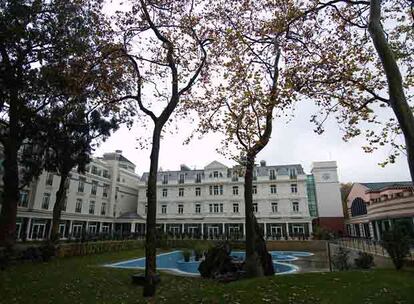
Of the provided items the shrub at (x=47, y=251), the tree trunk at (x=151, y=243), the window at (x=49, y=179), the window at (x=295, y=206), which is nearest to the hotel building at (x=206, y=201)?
the window at (x=295, y=206)

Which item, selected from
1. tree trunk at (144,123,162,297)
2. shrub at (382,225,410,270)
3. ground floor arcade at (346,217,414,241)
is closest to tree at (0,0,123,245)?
tree trunk at (144,123,162,297)

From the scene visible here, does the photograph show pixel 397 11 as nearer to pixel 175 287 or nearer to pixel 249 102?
pixel 249 102

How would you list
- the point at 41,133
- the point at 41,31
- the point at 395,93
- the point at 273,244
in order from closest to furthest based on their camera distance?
1. the point at 395,93
2. the point at 41,31
3. the point at 41,133
4. the point at 273,244

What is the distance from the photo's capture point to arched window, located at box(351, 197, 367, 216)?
3704 cm

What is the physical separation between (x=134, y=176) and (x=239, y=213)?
21.2 metres

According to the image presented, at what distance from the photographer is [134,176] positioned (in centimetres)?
5259

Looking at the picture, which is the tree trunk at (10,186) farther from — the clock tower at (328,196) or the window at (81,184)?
the clock tower at (328,196)

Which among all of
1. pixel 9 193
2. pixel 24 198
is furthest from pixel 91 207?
pixel 9 193

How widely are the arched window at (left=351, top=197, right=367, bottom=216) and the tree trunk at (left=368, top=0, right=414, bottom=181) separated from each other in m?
35.6

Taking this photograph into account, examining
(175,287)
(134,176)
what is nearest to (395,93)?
(175,287)

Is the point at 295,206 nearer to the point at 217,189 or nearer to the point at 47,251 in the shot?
the point at 217,189

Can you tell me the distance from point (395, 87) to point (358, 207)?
38.2 m

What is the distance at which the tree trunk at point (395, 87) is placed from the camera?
17.6 ft

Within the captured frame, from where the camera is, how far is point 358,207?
38.8m
